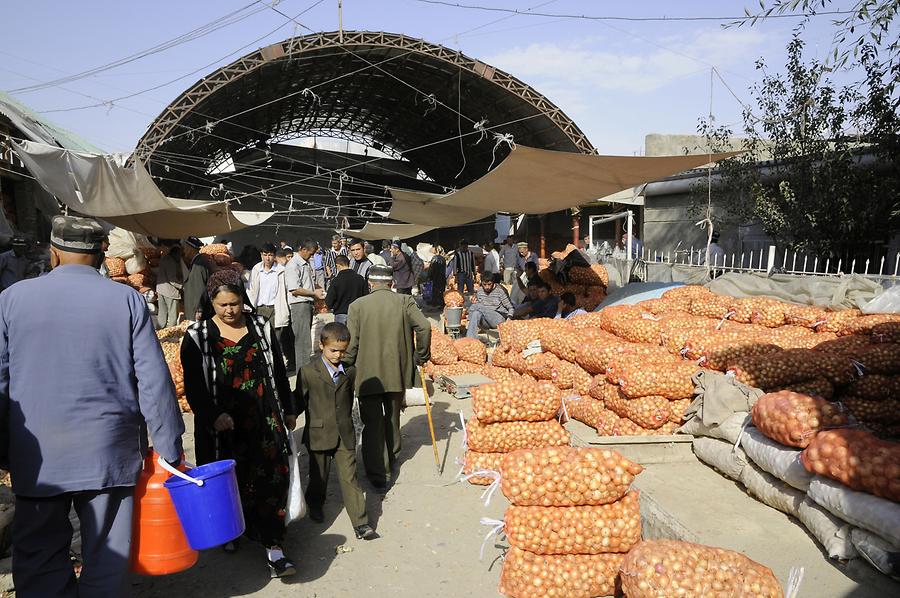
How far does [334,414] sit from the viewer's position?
3541mm

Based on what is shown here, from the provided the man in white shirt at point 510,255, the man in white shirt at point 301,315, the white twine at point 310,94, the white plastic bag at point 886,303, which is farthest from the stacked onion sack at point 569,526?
the white twine at point 310,94

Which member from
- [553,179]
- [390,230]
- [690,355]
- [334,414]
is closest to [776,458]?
[690,355]

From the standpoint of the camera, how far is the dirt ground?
299cm

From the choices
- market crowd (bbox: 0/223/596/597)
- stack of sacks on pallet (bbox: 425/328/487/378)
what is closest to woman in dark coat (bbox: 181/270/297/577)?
market crowd (bbox: 0/223/596/597)

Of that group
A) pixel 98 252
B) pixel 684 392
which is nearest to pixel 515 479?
pixel 98 252

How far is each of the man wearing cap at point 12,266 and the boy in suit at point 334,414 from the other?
4.65 meters

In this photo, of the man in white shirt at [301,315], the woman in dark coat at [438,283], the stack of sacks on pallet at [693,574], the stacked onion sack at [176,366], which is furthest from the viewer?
the woman in dark coat at [438,283]

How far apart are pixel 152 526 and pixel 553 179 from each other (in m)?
Answer: 6.40

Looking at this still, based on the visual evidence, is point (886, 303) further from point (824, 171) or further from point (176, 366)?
point (176, 366)

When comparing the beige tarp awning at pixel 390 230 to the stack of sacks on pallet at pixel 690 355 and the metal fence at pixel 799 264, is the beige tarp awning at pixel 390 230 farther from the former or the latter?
the stack of sacks on pallet at pixel 690 355

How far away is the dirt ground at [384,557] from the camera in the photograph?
9.82 feet

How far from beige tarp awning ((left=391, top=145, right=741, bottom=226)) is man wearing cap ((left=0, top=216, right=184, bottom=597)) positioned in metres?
4.79

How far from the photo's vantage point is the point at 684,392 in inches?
166

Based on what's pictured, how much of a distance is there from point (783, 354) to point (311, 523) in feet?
11.7
